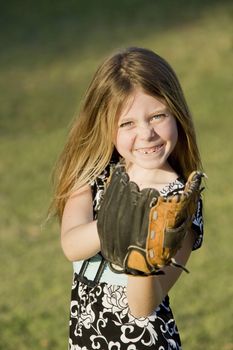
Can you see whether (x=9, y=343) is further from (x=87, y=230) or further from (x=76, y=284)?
(x=87, y=230)

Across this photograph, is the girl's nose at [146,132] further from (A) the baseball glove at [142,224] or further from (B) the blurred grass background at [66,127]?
(B) the blurred grass background at [66,127]

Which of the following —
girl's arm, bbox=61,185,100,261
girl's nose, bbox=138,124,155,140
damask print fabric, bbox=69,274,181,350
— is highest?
girl's nose, bbox=138,124,155,140

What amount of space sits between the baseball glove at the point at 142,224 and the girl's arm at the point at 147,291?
0.35 feet

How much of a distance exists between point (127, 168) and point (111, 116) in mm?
183

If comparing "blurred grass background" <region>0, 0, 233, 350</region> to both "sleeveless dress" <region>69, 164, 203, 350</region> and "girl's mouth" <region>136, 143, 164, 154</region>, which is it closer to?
"sleeveless dress" <region>69, 164, 203, 350</region>

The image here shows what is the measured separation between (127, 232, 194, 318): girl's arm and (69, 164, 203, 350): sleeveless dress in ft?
0.47

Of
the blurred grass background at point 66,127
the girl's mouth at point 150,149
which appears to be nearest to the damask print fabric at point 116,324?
the girl's mouth at point 150,149

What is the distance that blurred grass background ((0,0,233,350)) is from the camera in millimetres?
6312

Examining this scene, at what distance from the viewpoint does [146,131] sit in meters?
2.70

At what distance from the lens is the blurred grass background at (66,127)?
631cm

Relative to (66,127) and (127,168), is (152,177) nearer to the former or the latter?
(127,168)

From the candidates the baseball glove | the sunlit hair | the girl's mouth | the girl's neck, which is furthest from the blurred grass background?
the baseball glove

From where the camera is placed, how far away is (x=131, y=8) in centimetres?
2367

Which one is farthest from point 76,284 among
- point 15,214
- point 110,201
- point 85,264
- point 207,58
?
point 207,58
